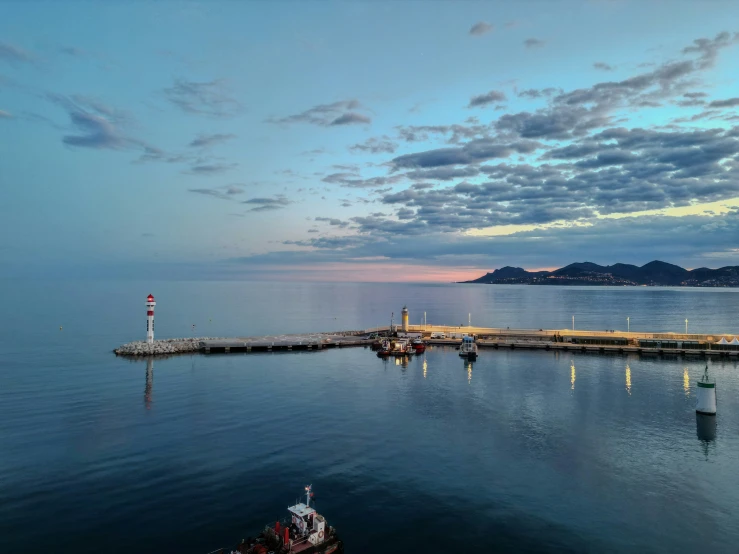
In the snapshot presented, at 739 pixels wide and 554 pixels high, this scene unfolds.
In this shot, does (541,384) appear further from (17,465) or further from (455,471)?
(17,465)

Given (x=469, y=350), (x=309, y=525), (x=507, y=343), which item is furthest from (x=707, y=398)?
(x=507, y=343)

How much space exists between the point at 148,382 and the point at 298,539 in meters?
54.0

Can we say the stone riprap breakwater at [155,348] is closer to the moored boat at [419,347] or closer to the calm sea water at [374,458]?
the calm sea water at [374,458]

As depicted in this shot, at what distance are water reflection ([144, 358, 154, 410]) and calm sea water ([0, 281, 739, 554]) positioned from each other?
0.59 m

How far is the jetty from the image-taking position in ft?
313

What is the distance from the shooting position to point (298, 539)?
25938mm

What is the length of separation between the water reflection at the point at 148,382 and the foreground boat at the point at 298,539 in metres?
36.5

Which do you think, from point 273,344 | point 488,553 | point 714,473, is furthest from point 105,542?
point 273,344

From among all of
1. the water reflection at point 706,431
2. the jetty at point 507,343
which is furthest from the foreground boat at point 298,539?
the jetty at point 507,343

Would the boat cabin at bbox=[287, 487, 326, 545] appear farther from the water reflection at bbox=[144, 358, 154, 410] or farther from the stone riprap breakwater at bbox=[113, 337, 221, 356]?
the stone riprap breakwater at bbox=[113, 337, 221, 356]

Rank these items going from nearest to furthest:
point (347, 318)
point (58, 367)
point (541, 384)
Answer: point (541, 384) → point (58, 367) → point (347, 318)

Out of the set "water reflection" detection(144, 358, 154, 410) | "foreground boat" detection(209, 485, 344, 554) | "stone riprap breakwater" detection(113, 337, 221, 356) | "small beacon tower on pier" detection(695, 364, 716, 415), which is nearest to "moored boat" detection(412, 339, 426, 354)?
"stone riprap breakwater" detection(113, 337, 221, 356)

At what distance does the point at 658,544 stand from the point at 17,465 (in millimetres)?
48416

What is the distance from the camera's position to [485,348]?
107062mm
